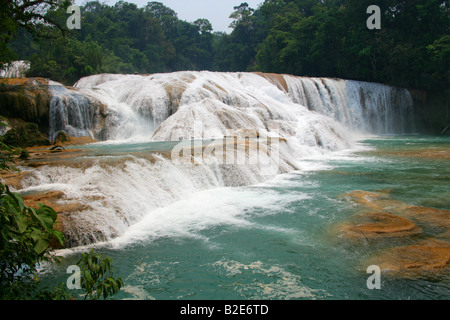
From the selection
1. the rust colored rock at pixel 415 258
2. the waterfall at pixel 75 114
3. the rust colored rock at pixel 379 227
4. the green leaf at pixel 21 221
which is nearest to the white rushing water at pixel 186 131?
the waterfall at pixel 75 114

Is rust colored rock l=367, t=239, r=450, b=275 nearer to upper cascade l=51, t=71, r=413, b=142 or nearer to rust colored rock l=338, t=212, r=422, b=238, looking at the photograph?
rust colored rock l=338, t=212, r=422, b=238

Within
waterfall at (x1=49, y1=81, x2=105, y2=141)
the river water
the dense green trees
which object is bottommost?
the river water

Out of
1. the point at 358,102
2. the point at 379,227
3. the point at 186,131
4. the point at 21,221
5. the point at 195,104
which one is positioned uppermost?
the point at 358,102

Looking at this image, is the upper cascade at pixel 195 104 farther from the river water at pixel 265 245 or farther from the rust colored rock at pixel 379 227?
the rust colored rock at pixel 379 227

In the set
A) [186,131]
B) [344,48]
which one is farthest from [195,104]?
[344,48]

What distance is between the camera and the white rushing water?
595cm

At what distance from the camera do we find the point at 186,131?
1288 cm

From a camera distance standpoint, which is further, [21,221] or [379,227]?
[379,227]

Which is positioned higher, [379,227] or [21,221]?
[21,221]

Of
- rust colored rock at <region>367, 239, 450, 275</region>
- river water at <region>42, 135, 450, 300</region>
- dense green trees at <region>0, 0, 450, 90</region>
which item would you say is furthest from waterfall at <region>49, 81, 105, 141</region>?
rust colored rock at <region>367, 239, 450, 275</region>

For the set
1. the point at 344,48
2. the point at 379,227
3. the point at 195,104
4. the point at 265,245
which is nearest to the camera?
the point at 265,245

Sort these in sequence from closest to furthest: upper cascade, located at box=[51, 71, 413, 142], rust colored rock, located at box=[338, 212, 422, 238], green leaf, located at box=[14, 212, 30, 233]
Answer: green leaf, located at box=[14, 212, 30, 233] → rust colored rock, located at box=[338, 212, 422, 238] → upper cascade, located at box=[51, 71, 413, 142]

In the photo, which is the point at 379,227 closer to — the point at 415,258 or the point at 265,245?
the point at 415,258

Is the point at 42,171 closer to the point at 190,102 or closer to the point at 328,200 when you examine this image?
the point at 328,200
